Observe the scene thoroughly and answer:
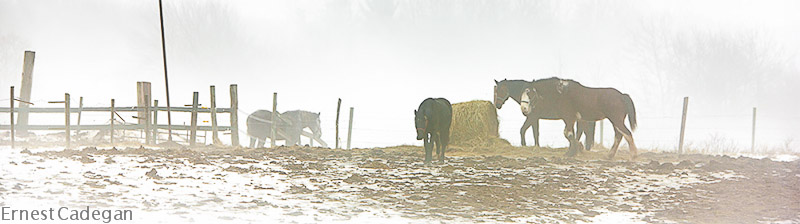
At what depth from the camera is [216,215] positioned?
20.2 feet

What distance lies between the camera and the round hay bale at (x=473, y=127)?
44.5ft

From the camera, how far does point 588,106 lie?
11.7 meters

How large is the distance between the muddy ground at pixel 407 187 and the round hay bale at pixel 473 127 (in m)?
2.32

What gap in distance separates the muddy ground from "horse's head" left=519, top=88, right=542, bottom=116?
1.06 metres

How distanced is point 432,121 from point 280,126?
777 cm

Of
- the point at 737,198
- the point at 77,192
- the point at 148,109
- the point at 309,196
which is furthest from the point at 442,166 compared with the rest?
the point at 148,109

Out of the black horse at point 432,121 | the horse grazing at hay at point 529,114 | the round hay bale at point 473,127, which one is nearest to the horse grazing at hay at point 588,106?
the horse grazing at hay at point 529,114

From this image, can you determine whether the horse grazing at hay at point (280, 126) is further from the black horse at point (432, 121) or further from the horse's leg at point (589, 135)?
the horse's leg at point (589, 135)

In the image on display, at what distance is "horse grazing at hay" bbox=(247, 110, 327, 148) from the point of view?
17.1 meters

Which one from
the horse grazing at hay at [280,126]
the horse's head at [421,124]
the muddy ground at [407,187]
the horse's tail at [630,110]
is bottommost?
the muddy ground at [407,187]

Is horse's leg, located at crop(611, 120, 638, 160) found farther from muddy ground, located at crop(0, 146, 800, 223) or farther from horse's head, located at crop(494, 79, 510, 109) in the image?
horse's head, located at crop(494, 79, 510, 109)

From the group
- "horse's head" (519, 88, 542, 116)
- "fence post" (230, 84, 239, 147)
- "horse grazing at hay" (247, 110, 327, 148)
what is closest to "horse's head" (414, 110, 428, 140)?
"horse's head" (519, 88, 542, 116)

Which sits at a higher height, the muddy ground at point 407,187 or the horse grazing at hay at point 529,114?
the horse grazing at hay at point 529,114

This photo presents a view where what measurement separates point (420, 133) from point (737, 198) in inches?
172
